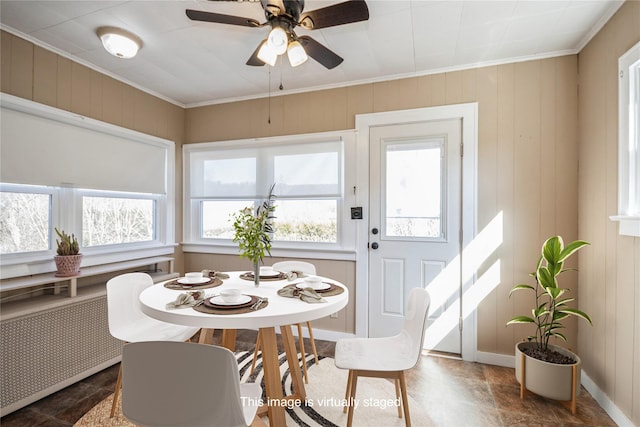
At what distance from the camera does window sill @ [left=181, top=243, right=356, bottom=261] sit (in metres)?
3.09

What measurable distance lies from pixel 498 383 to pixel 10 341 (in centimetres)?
334

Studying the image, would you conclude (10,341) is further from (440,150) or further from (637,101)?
→ (637,101)

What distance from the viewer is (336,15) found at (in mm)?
1564

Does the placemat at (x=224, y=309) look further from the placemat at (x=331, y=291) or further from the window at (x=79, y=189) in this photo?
the window at (x=79, y=189)

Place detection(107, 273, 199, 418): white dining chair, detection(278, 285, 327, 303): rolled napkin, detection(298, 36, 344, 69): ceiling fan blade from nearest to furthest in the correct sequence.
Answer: detection(278, 285, 327, 303): rolled napkin, detection(298, 36, 344, 69): ceiling fan blade, detection(107, 273, 199, 418): white dining chair

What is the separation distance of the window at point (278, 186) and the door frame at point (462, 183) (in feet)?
0.58

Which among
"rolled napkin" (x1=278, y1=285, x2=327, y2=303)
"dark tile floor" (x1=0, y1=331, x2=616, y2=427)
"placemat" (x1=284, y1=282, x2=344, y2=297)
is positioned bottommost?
"dark tile floor" (x1=0, y1=331, x2=616, y2=427)

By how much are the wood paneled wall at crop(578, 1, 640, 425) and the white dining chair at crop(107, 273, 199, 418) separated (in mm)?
2553

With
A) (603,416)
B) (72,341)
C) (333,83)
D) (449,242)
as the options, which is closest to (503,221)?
(449,242)

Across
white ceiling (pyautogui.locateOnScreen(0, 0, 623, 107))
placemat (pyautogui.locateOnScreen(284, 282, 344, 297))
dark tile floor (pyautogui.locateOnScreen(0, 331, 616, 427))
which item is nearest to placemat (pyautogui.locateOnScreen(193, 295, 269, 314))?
placemat (pyautogui.locateOnScreen(284, 282, 344, 297))

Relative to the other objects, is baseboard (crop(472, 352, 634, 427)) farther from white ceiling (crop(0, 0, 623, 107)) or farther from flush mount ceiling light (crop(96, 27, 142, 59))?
flush mount ceiling light (crop(96, 27, 142, 59))

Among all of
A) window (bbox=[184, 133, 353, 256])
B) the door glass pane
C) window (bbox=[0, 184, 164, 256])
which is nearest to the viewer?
window (bbox=[0, 184, 164, 256])

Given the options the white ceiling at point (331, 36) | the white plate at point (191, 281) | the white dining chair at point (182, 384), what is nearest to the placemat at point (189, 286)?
the white plate at point (191, 281)

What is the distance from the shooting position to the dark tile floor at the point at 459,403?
191 centimetres
